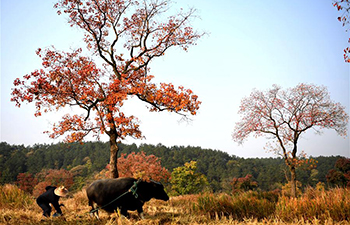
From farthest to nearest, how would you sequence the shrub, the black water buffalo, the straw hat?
1. the shrub
2. the straw hat
3. the black water buffalo

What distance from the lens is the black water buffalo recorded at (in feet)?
18.8

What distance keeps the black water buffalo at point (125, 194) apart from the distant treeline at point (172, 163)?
53521mm

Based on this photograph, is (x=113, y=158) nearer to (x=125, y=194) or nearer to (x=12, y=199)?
(x=12, y=199)

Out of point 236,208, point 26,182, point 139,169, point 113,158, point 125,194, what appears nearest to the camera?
point 125,194

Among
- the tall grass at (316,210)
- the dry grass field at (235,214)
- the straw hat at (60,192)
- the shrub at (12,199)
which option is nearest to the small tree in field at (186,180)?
the shrub at (12,199)

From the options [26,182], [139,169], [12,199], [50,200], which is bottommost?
[26,182]

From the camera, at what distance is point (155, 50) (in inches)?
495

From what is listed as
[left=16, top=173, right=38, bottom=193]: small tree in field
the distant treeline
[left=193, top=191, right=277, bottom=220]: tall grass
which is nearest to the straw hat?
[left=193, top=191, right=277, bottom=220]: tall grass

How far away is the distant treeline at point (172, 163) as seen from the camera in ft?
198

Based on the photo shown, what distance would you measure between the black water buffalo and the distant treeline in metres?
53.5

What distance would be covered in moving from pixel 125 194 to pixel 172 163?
58490mm

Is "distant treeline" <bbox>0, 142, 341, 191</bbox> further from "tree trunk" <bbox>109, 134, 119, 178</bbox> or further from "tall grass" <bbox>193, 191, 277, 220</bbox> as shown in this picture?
"tall grass" <bbox>193, 191, 277, 220</bbox>

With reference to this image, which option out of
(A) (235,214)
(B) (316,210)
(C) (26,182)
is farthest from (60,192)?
(C) (26,182)

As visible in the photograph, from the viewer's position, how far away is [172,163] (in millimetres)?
63156
